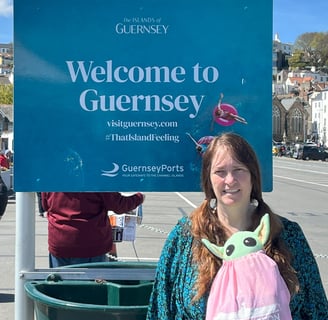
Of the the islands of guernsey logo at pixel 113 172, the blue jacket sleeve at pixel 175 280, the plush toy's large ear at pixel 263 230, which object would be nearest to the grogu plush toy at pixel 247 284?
the plush toy's large ear at pixel 263 230

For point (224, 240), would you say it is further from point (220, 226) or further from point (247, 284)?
point (247, 284)

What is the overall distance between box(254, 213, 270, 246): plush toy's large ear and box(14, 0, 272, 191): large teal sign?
0.71 m

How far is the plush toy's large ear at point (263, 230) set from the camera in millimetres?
2137

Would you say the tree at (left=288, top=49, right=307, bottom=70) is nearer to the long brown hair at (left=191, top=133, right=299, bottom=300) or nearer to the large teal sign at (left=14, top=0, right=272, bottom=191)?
the large teal sign at (left=14, top=0, right=272, bottom=191)

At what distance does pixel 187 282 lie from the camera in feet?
7.38

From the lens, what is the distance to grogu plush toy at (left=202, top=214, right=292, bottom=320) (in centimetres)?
199

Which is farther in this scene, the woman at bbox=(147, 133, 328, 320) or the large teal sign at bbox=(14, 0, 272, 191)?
the large teal sign at bbox=(14, 0, 272, 191)

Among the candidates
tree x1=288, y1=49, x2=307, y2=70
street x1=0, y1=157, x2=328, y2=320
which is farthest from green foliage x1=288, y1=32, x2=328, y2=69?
street x1=0, y1=157, x2=328, y2=320

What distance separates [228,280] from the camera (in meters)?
2.06

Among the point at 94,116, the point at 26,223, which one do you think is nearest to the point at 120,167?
the point at 94,116

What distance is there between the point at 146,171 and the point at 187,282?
2.50 ft

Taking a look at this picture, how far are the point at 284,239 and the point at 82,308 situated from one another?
89 centimetres

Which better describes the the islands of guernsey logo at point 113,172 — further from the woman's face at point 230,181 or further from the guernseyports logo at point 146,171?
the woman's face at point 230,181

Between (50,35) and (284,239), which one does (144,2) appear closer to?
(50,35)
